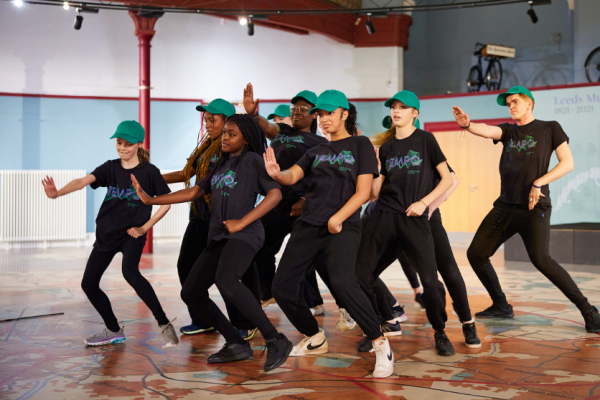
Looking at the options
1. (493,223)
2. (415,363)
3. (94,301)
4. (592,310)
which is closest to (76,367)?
(94,301)

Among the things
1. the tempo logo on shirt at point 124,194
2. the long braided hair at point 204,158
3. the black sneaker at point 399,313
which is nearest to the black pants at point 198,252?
the long braided hair at point 204,158

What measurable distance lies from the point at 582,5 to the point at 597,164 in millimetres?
3204

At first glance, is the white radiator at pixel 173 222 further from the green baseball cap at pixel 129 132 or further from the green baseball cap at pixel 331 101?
the green baseball cap at pixel 331 101

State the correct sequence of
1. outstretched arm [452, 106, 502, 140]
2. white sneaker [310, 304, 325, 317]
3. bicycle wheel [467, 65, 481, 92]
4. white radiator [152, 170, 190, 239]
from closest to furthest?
outstretched arm [452, 106, 502, 140], white sneaker [310, 304, 325, 317], white radiator [152, 170, 190, 239], bicycle wheel [467, 65, 481, 92]

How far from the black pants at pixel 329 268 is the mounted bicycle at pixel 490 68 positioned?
30.8 feet

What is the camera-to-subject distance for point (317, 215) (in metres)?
3.23

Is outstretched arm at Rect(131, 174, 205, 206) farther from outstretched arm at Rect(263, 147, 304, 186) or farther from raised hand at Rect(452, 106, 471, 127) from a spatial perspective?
raised hand at Rect(452, 106, 471, 127)

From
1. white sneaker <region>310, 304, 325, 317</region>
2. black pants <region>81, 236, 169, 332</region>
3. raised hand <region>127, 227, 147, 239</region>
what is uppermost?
raised hand <region>127, 227, 147, 239</region>

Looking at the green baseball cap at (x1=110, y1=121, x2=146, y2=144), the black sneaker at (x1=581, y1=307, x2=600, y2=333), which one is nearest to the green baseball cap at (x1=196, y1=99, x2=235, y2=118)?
the green baseball cap at (x1=110, y1=121, x2=146, y2=144)

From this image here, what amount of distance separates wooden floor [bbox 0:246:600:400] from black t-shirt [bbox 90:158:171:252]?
719mm

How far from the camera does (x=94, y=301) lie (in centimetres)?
379

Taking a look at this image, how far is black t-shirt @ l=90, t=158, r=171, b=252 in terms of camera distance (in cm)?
376

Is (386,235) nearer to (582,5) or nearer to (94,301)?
(94,301)

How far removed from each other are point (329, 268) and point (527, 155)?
1900mm
